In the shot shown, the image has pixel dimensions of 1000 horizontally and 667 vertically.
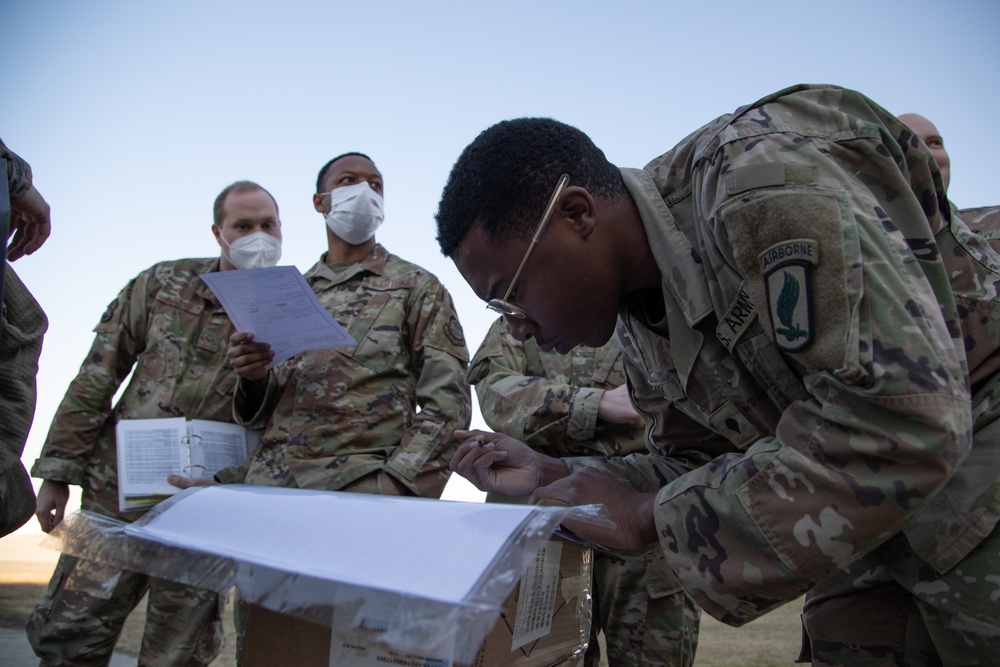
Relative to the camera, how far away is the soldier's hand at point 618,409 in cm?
290

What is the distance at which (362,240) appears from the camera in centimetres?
397

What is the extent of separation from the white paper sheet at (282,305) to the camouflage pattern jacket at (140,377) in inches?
33.0

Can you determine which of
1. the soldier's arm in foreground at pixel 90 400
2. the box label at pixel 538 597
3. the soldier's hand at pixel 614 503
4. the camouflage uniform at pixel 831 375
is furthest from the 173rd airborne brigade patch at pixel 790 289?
the soldier's arm in foreground at pixel 90 400

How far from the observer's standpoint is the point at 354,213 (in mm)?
3920

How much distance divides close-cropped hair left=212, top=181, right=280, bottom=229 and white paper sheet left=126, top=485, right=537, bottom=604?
295 centimetres

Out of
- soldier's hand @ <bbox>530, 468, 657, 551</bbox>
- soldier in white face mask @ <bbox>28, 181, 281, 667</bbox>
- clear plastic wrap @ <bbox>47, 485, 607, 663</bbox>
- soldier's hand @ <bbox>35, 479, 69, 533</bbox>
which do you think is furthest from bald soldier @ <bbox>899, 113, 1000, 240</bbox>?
soldier's hand @ <bbox>35, 479, 69, 533</bbox>

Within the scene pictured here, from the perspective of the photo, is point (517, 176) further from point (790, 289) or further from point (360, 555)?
point (360, 555)

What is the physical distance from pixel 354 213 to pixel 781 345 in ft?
9.74

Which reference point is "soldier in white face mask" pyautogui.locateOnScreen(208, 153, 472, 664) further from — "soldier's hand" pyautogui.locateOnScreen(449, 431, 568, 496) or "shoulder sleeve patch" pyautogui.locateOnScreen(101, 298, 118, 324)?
"soldier's hand" pyautogui.locateOnScreen(449, 431, 568, 496)

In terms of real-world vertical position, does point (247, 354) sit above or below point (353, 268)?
below

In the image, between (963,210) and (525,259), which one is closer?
(525,259)

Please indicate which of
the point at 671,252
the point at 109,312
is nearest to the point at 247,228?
the point at 109,312

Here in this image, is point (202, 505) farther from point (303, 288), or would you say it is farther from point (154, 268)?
point (154, 268)

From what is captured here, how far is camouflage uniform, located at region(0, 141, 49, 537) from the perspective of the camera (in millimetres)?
2053
